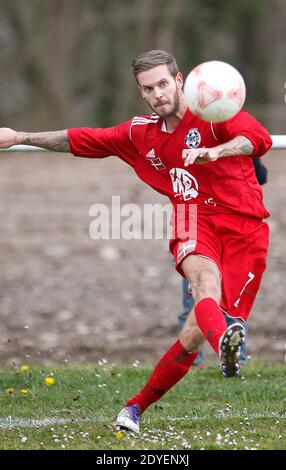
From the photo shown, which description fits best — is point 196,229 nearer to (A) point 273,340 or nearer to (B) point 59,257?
(A) point 273,340

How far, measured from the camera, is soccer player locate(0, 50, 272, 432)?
21.1 ft

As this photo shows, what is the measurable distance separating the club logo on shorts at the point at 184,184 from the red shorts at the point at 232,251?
5.9 inches

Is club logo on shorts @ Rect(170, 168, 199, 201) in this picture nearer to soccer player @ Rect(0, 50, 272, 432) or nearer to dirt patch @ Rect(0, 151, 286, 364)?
soccer player @ Rect(0, 50, 272, 432)

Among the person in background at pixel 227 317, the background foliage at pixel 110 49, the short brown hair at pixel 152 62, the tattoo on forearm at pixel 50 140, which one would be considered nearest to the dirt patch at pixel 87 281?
the person in background at pixel 227 317

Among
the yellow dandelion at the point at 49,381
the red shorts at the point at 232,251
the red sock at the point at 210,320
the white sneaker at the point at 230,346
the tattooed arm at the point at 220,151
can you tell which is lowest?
the white sneaker at the point at 230,346

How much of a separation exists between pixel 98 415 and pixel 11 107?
2934 cm

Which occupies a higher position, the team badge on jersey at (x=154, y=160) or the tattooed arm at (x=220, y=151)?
the team badge on jersey at (x=154, y=160)

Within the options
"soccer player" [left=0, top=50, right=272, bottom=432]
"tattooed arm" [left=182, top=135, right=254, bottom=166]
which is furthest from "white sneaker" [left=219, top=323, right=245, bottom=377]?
"tattooed arm" [left=182, top=135, right=254, bottom=166]

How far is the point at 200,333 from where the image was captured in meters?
6.43

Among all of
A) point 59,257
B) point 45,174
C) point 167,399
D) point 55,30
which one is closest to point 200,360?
point 167,399

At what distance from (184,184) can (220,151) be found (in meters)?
0.60

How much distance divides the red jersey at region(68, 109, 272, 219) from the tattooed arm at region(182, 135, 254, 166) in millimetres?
60

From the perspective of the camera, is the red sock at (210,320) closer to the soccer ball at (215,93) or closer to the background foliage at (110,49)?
the soccer ball at (215,93)

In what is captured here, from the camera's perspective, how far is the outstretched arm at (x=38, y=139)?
701cm
